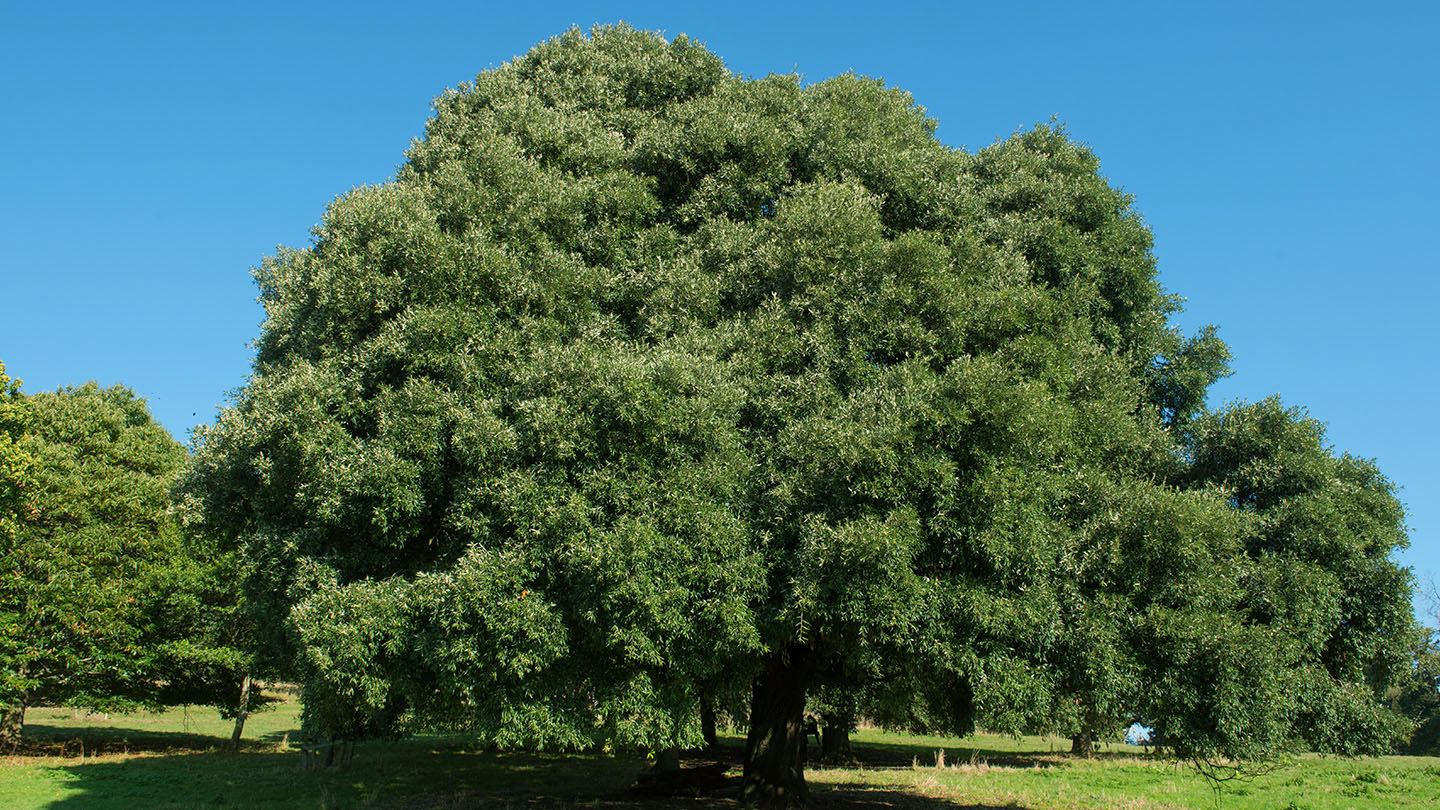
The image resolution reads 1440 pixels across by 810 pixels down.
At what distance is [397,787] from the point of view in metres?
28.1

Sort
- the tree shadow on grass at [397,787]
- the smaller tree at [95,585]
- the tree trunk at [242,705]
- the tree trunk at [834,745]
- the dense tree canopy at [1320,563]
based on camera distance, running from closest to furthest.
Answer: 1. the dense tree canopy at [1320,563]
2. the tree shadow on grass at [397,787]
3. the smaller tree at [95,585]
4. the tree trunk at [242,705]
5. the tree trunk at [834,745]

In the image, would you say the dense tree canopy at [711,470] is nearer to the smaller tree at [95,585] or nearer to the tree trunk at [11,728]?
the smaller tree at [95,585]

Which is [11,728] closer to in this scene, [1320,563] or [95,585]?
Answer: [95,585]

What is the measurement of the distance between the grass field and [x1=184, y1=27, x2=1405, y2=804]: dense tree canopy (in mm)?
4132

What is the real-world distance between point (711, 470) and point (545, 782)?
783 inches

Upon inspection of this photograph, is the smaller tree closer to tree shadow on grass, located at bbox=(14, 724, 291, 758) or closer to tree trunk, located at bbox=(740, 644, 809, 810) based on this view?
tree shadow on grass, located at bbox=(14, 724, 291, 758)

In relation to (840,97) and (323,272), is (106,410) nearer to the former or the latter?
(323,272)

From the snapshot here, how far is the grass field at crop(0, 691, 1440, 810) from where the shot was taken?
24.1 meters

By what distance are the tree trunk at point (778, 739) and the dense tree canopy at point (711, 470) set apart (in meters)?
0.13

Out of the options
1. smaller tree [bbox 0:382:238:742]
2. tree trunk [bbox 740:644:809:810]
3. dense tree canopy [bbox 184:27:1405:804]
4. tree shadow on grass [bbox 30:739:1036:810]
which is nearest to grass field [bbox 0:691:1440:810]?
tree shadow on grass [bbox 30:739:1036:810]

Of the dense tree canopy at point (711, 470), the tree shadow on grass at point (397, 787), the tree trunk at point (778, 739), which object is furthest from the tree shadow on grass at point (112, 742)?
the tree trunk at point (778, 739)

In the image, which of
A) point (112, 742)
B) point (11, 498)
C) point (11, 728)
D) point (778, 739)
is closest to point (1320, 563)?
point (778, 739)

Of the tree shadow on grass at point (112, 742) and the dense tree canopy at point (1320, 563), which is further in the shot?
the tree shadow on grass at point (112, 742)

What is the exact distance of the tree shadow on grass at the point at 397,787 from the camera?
23.7 metres
